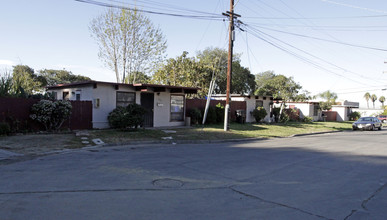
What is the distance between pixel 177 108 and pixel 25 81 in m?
15.3

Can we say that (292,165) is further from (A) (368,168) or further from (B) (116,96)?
(B) (116,96)

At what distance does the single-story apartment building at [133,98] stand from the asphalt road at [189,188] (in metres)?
7.38

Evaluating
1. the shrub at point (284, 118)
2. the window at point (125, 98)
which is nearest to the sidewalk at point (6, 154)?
the window at point (125, 98)

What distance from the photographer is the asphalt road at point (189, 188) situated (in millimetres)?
4613

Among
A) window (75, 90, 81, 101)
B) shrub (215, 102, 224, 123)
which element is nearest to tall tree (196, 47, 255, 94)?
shrub (215, 102, 224, 123)

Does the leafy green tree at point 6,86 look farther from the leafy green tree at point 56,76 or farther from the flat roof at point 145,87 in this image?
the leafy green tree at point 56,76

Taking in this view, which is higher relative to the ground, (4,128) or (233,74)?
(233,74)

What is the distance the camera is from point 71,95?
18.7 metres

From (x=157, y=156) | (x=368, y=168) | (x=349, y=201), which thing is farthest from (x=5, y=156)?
(x=368, y=168)

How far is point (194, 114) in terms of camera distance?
21.4m

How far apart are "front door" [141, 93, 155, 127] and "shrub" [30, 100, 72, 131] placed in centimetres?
525

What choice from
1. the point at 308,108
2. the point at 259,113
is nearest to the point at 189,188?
the point at 259,113

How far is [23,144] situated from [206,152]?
278 inches

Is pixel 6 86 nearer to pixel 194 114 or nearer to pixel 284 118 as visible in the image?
pixel 194 114
